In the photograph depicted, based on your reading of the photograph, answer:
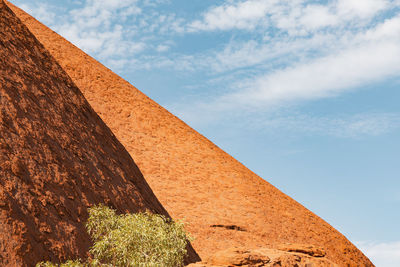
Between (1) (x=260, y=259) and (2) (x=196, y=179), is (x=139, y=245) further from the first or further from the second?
(2) (x=196, y=179)

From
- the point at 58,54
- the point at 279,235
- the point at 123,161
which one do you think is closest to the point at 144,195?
the point at 123,161

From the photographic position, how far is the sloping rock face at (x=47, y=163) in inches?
679

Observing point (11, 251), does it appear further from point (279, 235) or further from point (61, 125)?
point (279, 235)

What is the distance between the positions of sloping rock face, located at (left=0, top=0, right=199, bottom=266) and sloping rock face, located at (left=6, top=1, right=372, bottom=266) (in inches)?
344

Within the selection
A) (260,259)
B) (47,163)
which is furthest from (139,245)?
(47,163)

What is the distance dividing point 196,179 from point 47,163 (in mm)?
22364

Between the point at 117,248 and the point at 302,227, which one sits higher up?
the point at 302,227

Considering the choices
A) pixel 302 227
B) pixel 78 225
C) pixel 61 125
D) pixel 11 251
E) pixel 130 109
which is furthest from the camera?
pixel 130 109

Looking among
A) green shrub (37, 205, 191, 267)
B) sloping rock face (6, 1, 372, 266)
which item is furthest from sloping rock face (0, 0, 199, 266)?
sloping rock face (6, 1, 372, 266)

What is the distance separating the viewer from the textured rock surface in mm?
16391

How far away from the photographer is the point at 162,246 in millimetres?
16859

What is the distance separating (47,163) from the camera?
65.6 ft

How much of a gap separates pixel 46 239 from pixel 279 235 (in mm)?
23952

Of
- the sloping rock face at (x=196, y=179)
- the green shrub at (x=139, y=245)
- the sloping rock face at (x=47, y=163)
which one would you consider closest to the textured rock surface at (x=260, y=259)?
the green shrub at (x=139, y=245)
